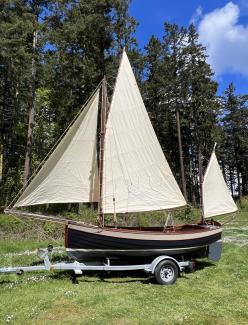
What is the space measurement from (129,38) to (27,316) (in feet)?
107

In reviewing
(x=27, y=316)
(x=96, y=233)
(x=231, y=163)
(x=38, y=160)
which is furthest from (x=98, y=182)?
(x=231, y=163)

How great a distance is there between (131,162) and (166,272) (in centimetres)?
371

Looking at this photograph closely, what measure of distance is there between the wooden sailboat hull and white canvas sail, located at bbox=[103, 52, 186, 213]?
1.24 metres

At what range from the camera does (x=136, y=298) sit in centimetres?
1042

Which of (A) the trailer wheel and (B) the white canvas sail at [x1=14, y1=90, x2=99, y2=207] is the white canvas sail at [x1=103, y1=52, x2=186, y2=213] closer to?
(B) the white canvas sail at [x1=14, y1=90, x2=99, y2=207]

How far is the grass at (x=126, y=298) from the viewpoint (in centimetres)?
896

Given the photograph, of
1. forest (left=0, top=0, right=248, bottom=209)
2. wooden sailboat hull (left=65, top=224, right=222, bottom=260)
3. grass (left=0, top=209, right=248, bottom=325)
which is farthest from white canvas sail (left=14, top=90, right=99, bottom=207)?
forest (left=0, top=0, right=248, bottom=209)

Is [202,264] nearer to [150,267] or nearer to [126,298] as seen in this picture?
[150,267]

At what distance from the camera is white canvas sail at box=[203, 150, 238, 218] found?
16.8 meters

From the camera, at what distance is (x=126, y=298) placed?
34.0 feet

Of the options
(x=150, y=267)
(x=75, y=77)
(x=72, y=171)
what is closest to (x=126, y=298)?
(x=150, y=267)

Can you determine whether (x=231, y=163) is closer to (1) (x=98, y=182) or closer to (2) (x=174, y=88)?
(2) (x=174, y=88)

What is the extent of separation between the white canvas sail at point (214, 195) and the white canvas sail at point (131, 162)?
241 cm

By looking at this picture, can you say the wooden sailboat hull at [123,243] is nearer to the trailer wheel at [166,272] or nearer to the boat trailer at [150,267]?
the boat trailer at [150,267]
